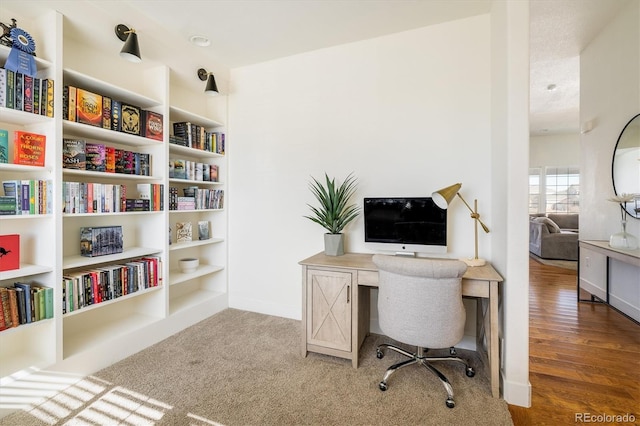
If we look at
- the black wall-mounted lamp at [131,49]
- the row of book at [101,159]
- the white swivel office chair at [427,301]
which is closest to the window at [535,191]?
the white swivel office chair at [427,301]

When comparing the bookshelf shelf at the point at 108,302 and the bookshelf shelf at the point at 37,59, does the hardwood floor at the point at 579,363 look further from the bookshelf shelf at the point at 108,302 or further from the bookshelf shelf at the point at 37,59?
the bookshelf shelf at the point at 37,59

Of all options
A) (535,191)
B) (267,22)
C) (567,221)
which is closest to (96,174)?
(267,22)

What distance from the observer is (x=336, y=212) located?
2.58m

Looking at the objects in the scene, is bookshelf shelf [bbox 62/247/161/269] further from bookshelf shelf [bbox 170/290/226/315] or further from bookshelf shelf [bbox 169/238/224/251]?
bookshelf shelf [bbox 170/290/226/315]

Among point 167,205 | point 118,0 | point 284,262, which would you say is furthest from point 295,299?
point 118,0

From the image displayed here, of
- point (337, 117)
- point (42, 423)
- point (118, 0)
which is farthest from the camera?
point (337, 117)

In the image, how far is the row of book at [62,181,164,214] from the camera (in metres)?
2.03

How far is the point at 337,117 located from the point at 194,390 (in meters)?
2.44

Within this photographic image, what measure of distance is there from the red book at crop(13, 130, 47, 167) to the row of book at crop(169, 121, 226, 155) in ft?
3.13

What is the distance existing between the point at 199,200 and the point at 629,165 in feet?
14.0

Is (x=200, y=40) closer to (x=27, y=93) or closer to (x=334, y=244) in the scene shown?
(x=27, y=93)

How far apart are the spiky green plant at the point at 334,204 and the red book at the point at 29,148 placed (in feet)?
6.18

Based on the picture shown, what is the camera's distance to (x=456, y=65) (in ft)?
8.04

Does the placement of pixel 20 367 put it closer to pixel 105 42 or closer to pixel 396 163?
pixel 105 42
